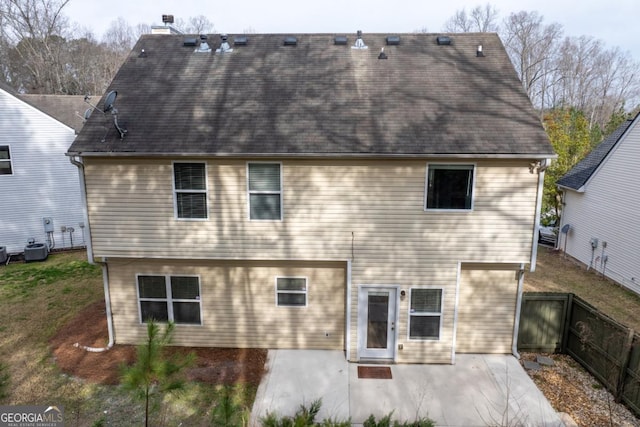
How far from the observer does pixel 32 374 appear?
27.3 feet

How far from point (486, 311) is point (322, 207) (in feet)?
15.3

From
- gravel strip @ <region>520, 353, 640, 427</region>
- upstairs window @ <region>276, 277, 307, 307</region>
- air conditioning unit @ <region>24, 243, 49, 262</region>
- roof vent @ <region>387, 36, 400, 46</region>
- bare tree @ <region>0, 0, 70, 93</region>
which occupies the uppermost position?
bare tree @ <region>0, 0, 70, 93</region>

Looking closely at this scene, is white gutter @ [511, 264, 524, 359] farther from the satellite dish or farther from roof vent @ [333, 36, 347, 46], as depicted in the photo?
the satellite dish

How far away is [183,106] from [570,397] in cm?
1063

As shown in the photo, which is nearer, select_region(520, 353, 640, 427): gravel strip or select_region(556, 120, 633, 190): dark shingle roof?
select_region(520, 353, 640, 427): gravel strip

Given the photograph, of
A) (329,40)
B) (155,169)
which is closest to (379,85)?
(329,40)

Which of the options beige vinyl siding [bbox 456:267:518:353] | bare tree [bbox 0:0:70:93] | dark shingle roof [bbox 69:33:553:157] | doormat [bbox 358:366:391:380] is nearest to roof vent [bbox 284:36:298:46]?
dark shingle roof [bbox 69:33:553:157]

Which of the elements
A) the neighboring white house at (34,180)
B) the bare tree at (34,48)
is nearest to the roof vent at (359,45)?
the neighboring white house at (34,180)

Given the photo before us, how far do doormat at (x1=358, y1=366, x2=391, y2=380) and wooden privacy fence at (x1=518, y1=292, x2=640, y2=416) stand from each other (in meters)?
3.56

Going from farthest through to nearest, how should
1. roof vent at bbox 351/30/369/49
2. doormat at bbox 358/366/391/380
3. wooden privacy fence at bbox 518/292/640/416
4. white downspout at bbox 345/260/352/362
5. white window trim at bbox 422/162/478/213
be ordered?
roof vent at bbox 351/30/369/49 < white downspout at bbox 345/260/352/362 < doormat at bbox 358/366/391/380 < white window trim at bbox 422/162/478/213 < wooden privacy fence at bbox 518/292/640/416

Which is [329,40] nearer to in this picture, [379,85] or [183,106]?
[379,85]

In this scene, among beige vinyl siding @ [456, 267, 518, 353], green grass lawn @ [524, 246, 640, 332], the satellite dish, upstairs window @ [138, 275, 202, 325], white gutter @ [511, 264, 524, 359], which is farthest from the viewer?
green grass lawn @ [524, 246, 640, 332]

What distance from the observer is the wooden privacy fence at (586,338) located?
7402 mm

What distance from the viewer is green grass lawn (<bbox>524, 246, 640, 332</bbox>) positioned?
1173 cm
